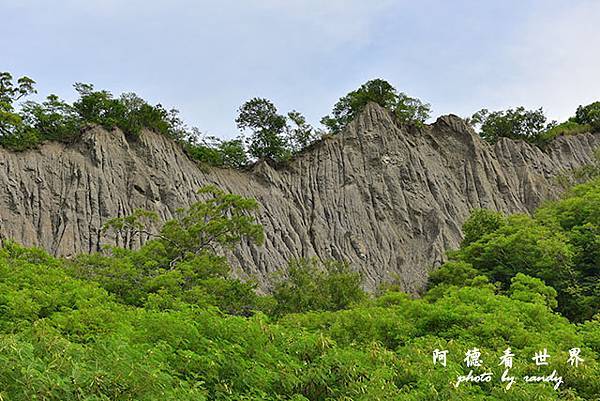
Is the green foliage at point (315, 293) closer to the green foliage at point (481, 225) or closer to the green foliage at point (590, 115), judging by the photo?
the green foliage at point (481, 225)

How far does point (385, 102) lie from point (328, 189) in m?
8.05

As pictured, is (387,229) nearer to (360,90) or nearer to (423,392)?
(360,90)

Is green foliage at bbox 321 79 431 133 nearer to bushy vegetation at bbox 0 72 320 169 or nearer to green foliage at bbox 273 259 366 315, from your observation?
bushy vegetation at bbox 0 72 320 169

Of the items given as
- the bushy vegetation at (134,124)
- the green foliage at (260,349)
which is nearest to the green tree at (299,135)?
the bushy vegetation at (134,124)

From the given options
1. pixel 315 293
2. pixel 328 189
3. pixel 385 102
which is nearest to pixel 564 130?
pixel 385 102

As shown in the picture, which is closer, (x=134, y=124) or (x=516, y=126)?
(x=134, y=124)

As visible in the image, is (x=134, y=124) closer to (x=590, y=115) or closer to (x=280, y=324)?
(x=280, y=324)

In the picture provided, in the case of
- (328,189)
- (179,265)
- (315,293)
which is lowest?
(315,293)

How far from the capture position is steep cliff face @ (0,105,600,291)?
2478 cm

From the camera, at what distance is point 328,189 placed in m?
31.8

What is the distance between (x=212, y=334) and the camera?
8852 millimetres

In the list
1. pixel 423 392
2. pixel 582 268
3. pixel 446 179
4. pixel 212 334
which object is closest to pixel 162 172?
pixel 446 179

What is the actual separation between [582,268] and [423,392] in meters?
14.3

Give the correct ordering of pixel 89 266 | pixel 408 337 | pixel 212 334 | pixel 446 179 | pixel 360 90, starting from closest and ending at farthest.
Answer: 1. pixel 212 334
2. pixel 408 337
3. pixel 89 266
4. pixel 446 179
5. pixel 360 90
